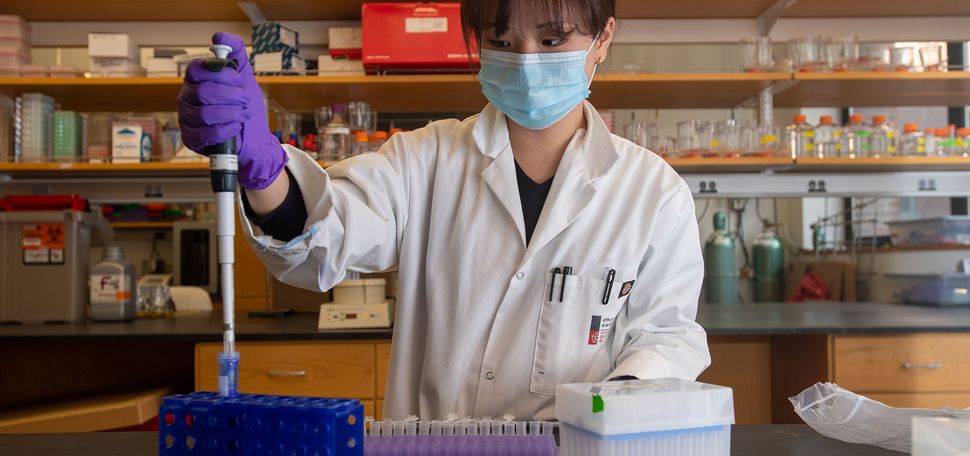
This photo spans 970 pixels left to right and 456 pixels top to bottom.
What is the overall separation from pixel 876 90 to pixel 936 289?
0.81 metres

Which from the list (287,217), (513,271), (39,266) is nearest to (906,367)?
(513,271)

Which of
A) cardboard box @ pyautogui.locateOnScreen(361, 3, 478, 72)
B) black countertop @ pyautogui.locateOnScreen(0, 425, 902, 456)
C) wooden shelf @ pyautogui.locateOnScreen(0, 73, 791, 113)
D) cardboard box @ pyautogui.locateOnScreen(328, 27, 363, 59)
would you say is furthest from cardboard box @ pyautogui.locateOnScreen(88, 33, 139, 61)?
black countertop @ pyautogui.locateOnScreen(0, 425, 902, 456)

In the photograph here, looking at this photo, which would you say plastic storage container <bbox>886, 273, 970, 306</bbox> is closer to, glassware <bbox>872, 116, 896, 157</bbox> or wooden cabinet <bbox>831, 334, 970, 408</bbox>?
glassware <bbox>872, 116, 896, 157</bbox>

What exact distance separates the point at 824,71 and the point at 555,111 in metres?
1.93

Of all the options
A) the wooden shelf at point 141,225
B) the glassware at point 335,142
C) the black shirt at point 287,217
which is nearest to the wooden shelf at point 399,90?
the glassware at point 335,142

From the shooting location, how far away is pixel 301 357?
2332mm

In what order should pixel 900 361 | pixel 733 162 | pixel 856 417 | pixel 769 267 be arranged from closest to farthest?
pixel 856 417
pixel 900 361
pixel 733 162
pixel 769 267

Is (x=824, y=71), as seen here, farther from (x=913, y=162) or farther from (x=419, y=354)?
(x=419, y=354)

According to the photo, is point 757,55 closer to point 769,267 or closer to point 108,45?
point 769,267

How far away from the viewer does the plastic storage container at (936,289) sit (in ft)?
9.39

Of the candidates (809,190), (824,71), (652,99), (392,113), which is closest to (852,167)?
(809,190)

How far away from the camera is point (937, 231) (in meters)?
3.02

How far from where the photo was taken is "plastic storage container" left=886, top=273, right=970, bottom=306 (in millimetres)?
2863

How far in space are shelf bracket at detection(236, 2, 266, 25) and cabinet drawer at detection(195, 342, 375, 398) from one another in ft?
4.37
